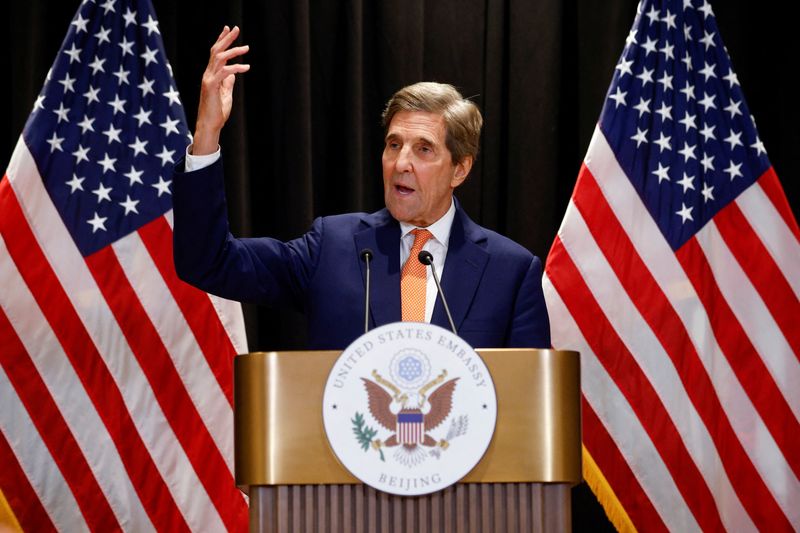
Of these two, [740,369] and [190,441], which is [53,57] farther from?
[740,369]

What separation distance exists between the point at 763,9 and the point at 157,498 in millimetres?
3022

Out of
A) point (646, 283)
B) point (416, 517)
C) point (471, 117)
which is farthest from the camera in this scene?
point (646, 283)

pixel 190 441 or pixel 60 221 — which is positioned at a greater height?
pixel 60 221

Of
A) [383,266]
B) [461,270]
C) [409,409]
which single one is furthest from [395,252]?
[409,409]

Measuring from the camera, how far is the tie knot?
2601 millimetres

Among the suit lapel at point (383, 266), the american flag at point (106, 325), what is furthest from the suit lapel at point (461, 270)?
the american flag at point (106, 325)

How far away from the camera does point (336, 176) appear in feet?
12.5

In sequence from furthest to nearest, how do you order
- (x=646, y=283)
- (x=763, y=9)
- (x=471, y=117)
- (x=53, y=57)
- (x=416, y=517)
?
1. (x=763, y=9)
2. (x=53, y=57)
3. (x=646, y=283)
4. (x=471, y=117)
5. (x=416, y=517)

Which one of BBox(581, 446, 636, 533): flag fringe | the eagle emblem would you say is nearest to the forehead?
the eagle emblem

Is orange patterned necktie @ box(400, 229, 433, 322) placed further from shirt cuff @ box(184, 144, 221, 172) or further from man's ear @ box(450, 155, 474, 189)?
shirt cuff @ box(184, 144, 221, 172)

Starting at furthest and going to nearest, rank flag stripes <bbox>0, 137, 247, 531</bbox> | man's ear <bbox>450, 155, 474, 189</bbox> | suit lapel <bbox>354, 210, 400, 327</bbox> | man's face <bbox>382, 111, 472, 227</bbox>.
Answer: flag stripes <bbox>0, 137, 247, 531</bbox>
man's ear <bbox>450, 155, 474, 189</bbox>
man's face <bbox>382, 111, 472, 227</bbox>
suit lapel <bbox>354, 210, 400, 327</bbox>

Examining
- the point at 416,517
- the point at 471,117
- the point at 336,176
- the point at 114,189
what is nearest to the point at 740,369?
the point at 471,117

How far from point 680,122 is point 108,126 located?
6.36ft

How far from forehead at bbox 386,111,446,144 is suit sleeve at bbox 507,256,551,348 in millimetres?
442
